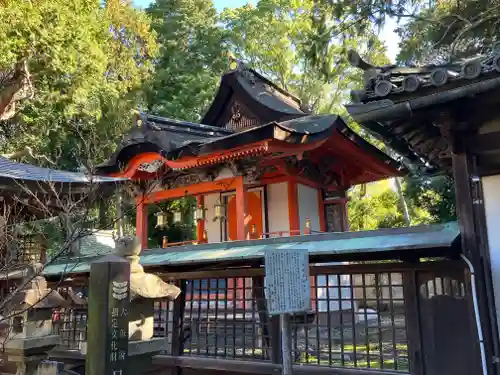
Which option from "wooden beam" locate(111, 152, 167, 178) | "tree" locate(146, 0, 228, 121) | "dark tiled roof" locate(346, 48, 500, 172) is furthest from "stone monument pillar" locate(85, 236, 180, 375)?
"tree" locate(146, 0, 228, 121)

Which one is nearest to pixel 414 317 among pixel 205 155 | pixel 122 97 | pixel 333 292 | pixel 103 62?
pixel 333 292

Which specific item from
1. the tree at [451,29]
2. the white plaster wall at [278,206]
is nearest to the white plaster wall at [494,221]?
the tree at [451,29]

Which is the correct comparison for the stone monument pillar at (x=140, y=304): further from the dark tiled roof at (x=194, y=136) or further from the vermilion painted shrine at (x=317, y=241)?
the dark tiled roof at (x=194, y=136)

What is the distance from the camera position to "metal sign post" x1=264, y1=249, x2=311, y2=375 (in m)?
4.49

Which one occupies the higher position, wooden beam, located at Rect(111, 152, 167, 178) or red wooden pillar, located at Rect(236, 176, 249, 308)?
wooden beam, located at Rect(111, 152, 167, 178)

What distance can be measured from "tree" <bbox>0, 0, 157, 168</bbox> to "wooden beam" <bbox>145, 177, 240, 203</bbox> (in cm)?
223

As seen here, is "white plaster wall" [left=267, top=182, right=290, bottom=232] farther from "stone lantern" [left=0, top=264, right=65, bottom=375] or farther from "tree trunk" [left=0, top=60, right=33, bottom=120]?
"tree trunk" [left=0, top=60, right=33, bottom=120]

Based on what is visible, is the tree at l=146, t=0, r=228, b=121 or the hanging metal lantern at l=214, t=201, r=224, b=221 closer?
the hanging metal lantern at l=214, t=201, r=224, b=221

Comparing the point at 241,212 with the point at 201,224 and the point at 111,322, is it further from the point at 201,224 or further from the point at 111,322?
the point at 111,322

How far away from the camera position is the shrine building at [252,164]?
35.3 feet

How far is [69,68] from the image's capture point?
16.2m

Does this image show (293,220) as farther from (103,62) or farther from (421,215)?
(421,215)

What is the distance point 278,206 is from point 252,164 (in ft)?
6.77

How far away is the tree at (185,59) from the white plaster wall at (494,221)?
1881 cm
